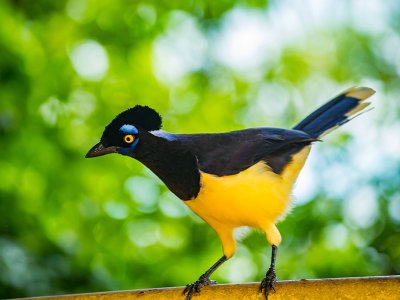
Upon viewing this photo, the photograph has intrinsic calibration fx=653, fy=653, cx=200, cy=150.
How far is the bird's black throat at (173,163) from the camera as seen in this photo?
2959 mm

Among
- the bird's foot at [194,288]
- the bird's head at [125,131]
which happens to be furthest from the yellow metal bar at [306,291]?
the bird's head at [125,131]

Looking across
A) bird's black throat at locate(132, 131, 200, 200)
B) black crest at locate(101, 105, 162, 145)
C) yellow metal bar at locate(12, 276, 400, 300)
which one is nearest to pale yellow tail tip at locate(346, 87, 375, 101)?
bird's black throat at locate(132, 131, 200, 200)

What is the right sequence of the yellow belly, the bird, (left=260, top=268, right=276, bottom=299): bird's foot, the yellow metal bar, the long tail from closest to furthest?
the yellow metal bar
(left=260, top=268, right=276, bottom=299): bird's foot
the bird
the yellow belly
the long tail

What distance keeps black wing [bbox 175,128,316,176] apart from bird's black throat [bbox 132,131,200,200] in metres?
0.05

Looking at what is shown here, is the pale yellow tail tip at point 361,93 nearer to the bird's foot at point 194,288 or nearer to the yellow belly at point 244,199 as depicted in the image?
the yellow belly at point 244,199

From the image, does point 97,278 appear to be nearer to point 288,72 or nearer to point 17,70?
point 17,70

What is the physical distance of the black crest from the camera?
2820 mm

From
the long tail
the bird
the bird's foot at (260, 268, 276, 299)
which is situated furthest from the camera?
the long tail

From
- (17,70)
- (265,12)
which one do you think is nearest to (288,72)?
(265,12)

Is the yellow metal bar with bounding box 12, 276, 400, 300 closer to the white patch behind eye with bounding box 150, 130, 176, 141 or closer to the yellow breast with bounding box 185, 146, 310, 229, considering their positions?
the yellow breast with bounding box 185, 146, 310, 229

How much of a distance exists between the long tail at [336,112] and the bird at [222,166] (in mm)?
305

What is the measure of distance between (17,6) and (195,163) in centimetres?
356

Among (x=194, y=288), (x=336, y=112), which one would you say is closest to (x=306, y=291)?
(x=194, y=288)

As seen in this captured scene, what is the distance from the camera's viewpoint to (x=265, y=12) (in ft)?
19.2
